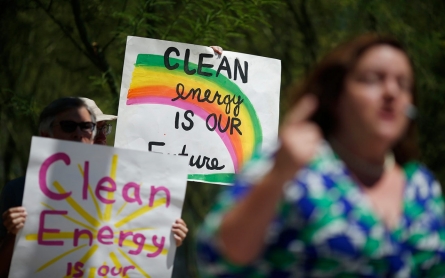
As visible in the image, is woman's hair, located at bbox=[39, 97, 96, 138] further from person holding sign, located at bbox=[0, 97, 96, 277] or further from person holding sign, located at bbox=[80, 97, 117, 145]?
person holding sign, located at bbox=[80, 97, 117, 145]

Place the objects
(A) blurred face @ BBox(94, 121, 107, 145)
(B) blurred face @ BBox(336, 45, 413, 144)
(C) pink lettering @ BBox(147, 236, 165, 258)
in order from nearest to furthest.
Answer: (B) blurred face @ BBox(336, 45, 413, 144) → (C) pink lettering @ BBox(147, 236, 165, 258) → (A) blurred face @ BBox(94, 121, 107, 145)

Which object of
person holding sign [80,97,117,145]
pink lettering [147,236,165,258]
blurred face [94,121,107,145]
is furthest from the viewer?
blurred face [94,121,107,145]

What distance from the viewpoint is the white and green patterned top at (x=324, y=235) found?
1.14 metres

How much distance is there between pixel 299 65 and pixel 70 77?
8.00ft

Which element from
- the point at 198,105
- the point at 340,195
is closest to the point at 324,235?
the point at 340,195

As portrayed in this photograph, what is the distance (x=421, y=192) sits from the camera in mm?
1297

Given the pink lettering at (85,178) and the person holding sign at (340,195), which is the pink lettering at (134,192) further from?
the person holding sign at (340,195)

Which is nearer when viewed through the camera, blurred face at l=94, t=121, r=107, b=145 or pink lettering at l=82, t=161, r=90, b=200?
pink lettering at l=82, t=161, r=90, b=200

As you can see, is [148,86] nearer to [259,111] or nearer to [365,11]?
[259,111]

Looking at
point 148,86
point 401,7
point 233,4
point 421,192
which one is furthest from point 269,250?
point 401,7

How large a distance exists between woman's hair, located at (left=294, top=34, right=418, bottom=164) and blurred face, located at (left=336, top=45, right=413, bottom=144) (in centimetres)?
1

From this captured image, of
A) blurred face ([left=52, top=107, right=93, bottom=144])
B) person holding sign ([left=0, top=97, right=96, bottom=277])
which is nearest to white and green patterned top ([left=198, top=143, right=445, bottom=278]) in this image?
person holding sign ([left=0, top=97, right=96, bottom=277])

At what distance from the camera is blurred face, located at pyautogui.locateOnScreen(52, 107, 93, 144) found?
2.76 meters

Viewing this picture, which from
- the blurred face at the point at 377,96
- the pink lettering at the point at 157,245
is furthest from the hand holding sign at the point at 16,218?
the blurred face at the point at 377,96
